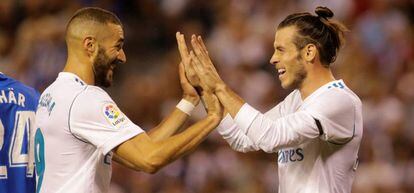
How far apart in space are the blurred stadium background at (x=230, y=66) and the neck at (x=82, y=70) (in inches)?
199

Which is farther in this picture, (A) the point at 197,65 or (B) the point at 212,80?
(A) the point at 197,65

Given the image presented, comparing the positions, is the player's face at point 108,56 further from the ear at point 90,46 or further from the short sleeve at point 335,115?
the short sleeve at point 335,115

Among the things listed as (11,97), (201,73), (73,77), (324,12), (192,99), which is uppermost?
(324,12)

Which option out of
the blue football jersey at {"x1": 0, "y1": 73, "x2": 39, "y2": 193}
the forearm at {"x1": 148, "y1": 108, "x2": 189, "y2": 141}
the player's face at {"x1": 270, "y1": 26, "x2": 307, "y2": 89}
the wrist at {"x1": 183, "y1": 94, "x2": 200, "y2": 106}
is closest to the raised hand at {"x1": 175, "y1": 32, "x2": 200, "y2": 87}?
the wrist at {"x1": 183, "y1": 94, "x2": 200, "y2": 106}

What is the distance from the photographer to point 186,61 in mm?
6594

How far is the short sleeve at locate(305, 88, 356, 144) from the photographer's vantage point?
20.3 feet

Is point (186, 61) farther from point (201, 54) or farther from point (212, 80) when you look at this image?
point (212, 80)

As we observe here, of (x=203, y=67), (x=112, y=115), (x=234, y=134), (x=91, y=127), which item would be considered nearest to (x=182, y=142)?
(x=112, y=115)

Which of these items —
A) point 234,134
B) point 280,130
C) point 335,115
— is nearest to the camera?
point 280,130

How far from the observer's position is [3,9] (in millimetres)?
13742

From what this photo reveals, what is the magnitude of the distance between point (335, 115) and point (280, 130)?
1.24 ft

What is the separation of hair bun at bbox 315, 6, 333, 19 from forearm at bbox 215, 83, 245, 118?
78cm

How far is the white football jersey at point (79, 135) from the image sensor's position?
236 inches

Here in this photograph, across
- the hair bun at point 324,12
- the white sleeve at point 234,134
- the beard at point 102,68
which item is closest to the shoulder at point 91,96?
the beard at point 102,68
